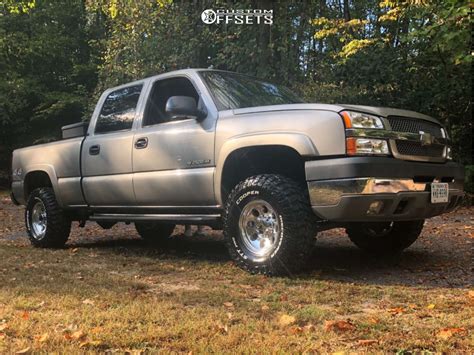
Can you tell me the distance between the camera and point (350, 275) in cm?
489

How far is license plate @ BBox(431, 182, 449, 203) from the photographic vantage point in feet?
15.0

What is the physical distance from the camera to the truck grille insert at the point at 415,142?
14.8 feet

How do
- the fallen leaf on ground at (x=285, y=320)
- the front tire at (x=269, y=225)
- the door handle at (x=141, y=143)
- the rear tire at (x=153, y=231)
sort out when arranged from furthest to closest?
the rear tire at (x=153, y=231) → the door handle at (x=141, y=143) → the front tire at (x=269, y=225) → the fallen leaf on ground at (x=285, y=320)

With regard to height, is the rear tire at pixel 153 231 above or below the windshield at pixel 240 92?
below

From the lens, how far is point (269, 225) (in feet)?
15.6

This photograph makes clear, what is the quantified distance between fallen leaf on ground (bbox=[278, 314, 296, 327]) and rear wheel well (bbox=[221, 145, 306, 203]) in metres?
1.73

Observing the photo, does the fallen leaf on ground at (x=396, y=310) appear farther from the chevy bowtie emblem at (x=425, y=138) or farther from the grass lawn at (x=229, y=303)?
the chevy bowtie emblem at (x=425, y=138)

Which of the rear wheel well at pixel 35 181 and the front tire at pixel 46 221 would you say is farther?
the rear wheel well at pixel 35 181

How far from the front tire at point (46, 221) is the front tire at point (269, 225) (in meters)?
3.05

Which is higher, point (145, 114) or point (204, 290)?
point (145, 114)

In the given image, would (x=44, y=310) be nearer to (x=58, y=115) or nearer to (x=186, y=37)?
(x=186, y=37)

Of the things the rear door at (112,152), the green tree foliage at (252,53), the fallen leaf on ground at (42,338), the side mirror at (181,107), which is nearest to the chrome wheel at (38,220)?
the rear door at (112,152)

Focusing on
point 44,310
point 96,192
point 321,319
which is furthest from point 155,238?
point 321,319

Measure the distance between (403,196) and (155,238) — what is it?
15.0ft
